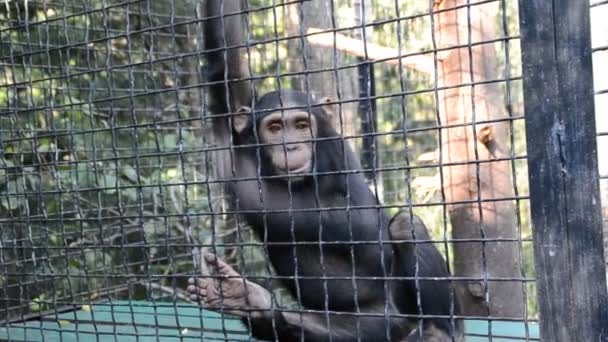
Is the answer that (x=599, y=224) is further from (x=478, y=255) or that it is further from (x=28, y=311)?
(x=28, y=311)

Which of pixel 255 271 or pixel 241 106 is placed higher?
pixel 241 106

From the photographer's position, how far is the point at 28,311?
15.3 ft

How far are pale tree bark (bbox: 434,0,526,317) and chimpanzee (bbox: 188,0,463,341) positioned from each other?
36.3 inches

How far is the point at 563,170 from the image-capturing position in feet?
5.62

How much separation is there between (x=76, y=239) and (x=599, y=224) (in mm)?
4174

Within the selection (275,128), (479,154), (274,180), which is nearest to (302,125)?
(275,128)

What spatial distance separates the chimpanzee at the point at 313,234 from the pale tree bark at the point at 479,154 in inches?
36.3

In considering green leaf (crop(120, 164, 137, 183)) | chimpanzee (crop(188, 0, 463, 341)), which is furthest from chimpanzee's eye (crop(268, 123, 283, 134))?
green leaf (crop(120, 164, 137, 183))

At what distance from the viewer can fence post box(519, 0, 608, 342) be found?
66.3 inches

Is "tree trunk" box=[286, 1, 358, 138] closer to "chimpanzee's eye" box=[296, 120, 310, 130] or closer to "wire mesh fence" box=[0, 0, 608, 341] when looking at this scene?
"wire mesh fence" box=[0, 0, 608, 341]

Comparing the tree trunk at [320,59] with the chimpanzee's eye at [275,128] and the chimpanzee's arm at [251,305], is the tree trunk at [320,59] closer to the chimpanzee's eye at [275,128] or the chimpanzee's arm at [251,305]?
the chimpanzee's eye at [275,128]

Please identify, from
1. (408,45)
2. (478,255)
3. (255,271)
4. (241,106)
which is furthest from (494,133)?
(255,271)

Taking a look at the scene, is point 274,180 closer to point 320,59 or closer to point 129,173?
point 320,59

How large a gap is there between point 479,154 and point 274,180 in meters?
1.45
